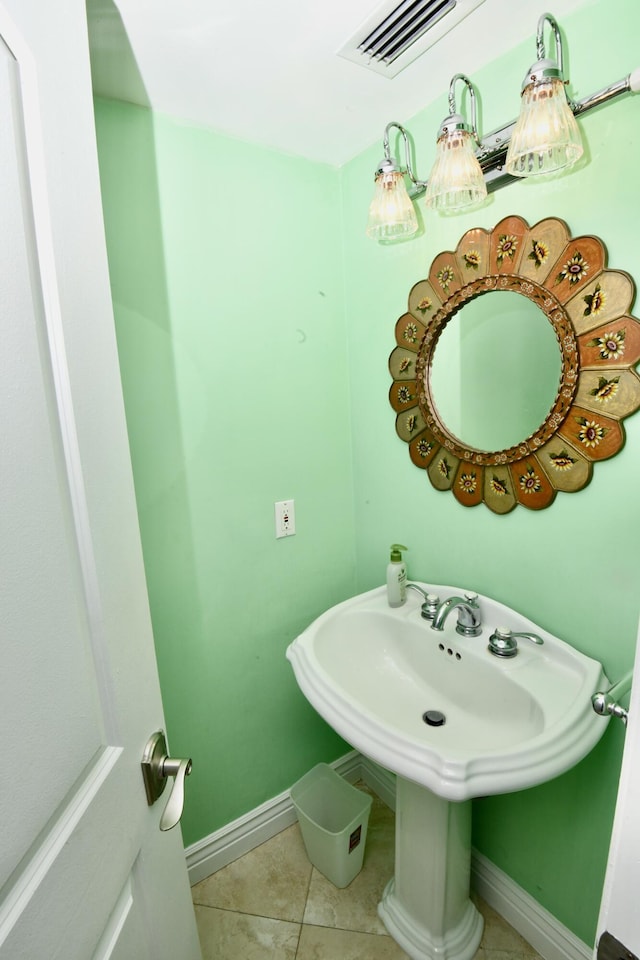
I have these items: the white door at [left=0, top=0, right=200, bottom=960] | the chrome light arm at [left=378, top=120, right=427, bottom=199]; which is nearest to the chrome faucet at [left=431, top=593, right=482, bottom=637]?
the white door at [left=0, top=0, right=200, bottom=960]

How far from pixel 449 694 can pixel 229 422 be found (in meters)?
0.98

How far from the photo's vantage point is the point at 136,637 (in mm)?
616

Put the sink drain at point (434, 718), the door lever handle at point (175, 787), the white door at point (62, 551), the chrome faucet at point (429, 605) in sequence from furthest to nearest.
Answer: the chrome faucet at point (429, 605) → the sink drain at point (434, 718) → the door lever handle at point (175, 787) → the white door at point (62, 551)

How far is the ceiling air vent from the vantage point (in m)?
0.83

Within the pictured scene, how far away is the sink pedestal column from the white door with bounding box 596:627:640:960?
28.0 inches

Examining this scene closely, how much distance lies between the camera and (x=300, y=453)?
144 centimetres

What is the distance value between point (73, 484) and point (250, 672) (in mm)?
1137

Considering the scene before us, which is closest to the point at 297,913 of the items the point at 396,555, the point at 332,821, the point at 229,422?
the point at 332,821

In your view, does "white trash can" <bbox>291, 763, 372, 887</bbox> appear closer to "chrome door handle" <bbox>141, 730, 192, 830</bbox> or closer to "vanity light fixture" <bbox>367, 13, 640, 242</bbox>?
"chrome door handle" <bbox>141, 730, 192, 830</bbox>

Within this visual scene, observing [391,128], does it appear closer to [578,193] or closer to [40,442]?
[578,193]

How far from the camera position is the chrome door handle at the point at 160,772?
0.61m

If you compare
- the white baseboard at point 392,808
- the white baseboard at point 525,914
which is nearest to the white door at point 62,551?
the white baseboard at point 392,808

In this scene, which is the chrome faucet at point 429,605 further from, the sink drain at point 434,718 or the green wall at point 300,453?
the sink drain at point 434,718

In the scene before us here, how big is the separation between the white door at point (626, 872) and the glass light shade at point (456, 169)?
966mm
